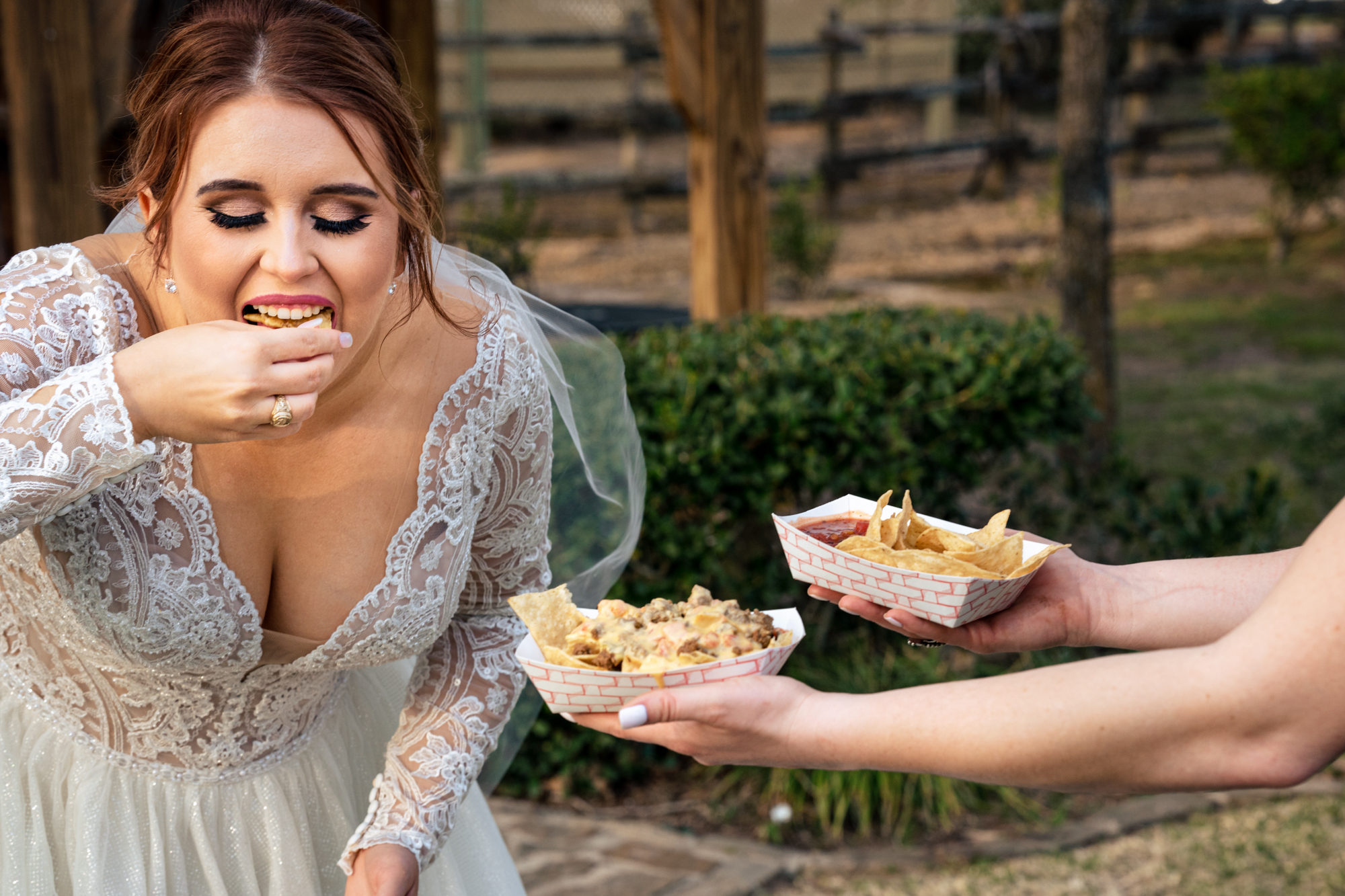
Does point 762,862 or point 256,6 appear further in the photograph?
point 762,862

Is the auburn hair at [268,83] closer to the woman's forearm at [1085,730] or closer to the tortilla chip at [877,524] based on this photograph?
the tortilla chip at [877,524]

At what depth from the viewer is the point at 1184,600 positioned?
1.99m

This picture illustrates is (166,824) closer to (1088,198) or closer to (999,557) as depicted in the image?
(999,557)

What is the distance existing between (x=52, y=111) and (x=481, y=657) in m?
3.53

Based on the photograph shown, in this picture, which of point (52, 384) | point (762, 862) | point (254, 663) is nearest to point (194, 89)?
point (52, 384)

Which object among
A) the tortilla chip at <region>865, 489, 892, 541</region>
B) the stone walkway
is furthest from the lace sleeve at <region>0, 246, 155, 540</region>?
the stone walkway

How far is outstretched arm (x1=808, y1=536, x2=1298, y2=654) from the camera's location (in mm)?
1959

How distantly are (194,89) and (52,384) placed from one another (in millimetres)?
479

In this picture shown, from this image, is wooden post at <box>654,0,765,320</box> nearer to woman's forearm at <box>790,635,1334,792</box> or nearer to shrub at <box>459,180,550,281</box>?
shrub at <box>459,180,550,281</box>

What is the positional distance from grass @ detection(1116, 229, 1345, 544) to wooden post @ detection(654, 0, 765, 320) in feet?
8.99

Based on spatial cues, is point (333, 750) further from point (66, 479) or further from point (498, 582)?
point (66, 479)

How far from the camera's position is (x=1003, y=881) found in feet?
12.7

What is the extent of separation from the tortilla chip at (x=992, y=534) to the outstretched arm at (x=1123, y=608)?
109mm

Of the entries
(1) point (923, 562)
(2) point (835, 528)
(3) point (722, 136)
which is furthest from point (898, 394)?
(1) point (923, 562)
